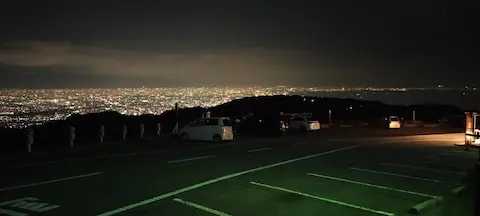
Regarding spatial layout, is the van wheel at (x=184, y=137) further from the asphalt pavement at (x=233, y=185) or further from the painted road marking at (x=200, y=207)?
the painted road marking at (x=200, y=207)

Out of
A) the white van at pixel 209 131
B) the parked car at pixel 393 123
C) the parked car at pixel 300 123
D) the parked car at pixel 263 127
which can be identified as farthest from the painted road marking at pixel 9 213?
the parked car at pixel 393 123

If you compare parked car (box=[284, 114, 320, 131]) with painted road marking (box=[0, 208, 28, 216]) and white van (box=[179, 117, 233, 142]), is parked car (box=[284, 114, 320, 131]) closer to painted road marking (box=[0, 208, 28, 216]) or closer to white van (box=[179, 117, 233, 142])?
white van (box=[179, 117, 233, 142])

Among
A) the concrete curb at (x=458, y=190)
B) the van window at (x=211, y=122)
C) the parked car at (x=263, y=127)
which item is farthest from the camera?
the parked car at (x=263, y=127)

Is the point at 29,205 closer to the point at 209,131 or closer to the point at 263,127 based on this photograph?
the point at 209,131

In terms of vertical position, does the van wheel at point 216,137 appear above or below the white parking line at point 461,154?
above

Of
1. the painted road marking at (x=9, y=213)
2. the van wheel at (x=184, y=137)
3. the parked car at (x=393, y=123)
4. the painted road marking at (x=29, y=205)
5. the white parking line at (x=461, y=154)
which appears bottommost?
the white parking line at (x=461, y=154)

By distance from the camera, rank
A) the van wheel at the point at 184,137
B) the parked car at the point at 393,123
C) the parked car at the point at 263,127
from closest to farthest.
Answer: the van wheel at the point at 184,137, the parked car at the point at 263,127, the parked car at the point at 393,123

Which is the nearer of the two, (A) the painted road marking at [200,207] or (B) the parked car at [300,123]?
(A) the painted road marking at [200,207]
